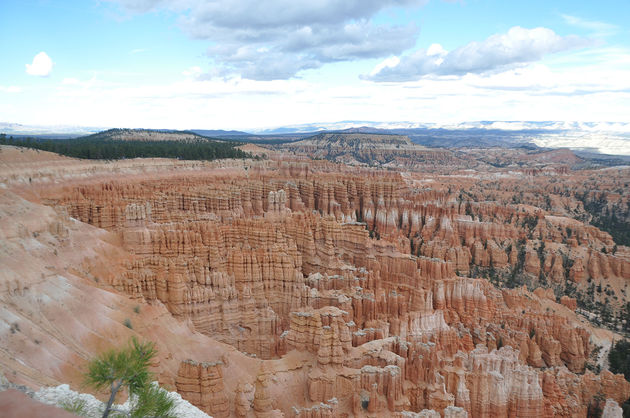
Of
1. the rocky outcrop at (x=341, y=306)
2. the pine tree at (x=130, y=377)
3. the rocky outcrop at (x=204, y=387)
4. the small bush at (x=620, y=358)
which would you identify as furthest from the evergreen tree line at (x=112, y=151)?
the small bush at (x=620, y=358)

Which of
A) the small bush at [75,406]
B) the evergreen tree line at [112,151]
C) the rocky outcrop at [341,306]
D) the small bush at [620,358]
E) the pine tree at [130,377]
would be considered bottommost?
the small bush at [620,358]

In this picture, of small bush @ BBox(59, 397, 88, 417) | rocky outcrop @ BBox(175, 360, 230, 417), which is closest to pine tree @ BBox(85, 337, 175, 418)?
small bush @ BBox(59, 397, 88, 417)

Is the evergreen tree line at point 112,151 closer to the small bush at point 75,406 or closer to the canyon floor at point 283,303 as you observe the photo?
the canyon floor at point 283,303

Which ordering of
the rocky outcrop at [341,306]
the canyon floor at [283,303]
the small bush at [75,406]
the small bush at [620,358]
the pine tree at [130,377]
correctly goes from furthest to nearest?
the small bush at [620,358] < the rocky outcrop at [341,306] < the canyon floor at [283,303] < the small bush at [75,406] < the pine tree at [130,377]


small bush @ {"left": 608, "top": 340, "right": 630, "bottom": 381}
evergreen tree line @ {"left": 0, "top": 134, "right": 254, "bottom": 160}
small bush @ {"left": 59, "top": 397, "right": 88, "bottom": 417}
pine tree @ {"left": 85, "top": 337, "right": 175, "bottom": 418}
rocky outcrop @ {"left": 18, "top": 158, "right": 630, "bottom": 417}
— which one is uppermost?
evergreen tree line @ {"left": 0, "top": 134, "right": 254, "bottom": 160}

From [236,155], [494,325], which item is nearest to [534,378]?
[494,325]

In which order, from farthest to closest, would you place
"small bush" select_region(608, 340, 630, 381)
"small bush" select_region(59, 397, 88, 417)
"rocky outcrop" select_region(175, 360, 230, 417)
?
"small bush" select_region(608, 340, 630, 381), "rocky outcrop" select_region(175, 360, 230, 417), "small bush" select_region(59, 397, 88, 417)

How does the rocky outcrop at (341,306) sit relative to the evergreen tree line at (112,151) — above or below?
below

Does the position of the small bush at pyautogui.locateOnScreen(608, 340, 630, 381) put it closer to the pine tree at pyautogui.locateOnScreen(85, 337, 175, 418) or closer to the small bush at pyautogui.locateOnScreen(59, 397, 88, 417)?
the pine tree at pyautogui.locateOnScreen(85, 337, 175, 418)

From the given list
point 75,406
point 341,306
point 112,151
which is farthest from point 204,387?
point 112,151

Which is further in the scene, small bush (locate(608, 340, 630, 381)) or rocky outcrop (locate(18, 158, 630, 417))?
small bush (locate(608, 340, 630, 381))
